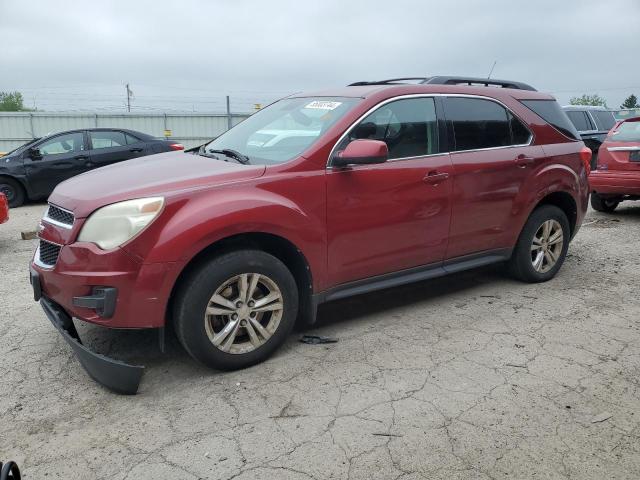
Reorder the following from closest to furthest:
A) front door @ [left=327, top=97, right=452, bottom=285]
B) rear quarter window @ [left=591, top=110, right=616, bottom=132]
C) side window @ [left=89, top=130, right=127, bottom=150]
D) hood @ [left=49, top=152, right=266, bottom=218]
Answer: hood @ [left=49, top=152, right=266, bottom=218] → front door @ [left=327, top=97, right=452, bottom=285] → side window @ [left=89, top=130, right=127, bottom=150] → rear quarter window @ [left=591, top=110, right=616, bottom=132]

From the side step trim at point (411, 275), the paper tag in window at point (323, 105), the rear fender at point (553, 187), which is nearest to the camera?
the side step trim at point (411, 275)

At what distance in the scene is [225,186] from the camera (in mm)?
3238

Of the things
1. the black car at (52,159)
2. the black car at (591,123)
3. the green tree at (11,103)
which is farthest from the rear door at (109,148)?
the green tree at (11,103)

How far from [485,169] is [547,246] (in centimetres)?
120

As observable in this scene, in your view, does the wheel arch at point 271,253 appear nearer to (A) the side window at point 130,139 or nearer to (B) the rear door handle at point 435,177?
(B) the rear door handle at point 435,177

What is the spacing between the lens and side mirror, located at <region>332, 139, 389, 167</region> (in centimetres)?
346

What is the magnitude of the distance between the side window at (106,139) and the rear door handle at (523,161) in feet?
27.4

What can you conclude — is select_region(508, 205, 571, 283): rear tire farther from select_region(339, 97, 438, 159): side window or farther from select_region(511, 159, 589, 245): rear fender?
select_region(339, 97, 438, 159): side window

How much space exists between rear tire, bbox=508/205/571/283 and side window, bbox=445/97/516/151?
0.76m

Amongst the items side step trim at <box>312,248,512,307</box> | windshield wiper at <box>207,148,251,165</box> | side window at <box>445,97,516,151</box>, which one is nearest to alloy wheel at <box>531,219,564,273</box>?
side step trim at <box>312,248,512,307</box>

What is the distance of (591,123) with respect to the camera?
42.9 feet

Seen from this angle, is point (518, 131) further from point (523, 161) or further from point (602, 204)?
point (602, 204)

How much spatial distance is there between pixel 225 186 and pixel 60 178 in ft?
26.6

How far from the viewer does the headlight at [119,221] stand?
296 centimetres
